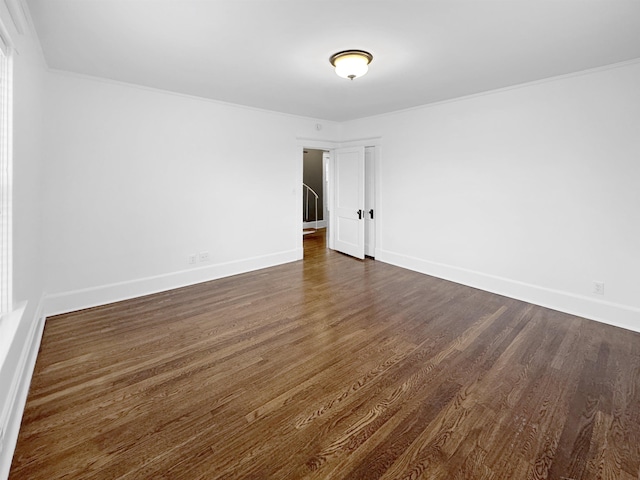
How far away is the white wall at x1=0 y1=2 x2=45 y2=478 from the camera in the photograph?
1.74 meters

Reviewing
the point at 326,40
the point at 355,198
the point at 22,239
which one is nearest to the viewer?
the point at 22,239

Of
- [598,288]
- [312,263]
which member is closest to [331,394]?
[598,288]

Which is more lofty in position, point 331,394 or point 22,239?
point 22,239

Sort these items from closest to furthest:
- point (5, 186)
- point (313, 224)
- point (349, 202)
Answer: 1. point (5, 186)
2. point (349, 202)
3. point (313, 224)

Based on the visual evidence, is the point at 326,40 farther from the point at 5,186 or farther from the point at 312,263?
the point at 312,263

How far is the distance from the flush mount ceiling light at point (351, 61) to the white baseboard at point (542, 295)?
316 cm

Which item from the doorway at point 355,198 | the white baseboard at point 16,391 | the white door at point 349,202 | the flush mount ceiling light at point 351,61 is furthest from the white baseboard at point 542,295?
the white baseboard at point 16,391

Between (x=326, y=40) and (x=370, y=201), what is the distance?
12.0 feet

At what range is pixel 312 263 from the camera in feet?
18.8

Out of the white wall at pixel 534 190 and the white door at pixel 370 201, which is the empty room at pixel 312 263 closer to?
the white wall at pixel 534 190

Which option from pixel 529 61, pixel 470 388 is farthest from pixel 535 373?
pixel 529 61

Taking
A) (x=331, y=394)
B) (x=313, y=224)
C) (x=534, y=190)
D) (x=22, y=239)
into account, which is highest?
(x=534, y=190)

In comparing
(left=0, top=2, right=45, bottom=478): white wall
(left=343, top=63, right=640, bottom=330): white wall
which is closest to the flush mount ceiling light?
(left=343, top=63, right=640, bottom=330): white wall

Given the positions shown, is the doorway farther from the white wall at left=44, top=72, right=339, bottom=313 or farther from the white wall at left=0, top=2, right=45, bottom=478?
the white wall at left=0, top=2, right=45, bottom=478
